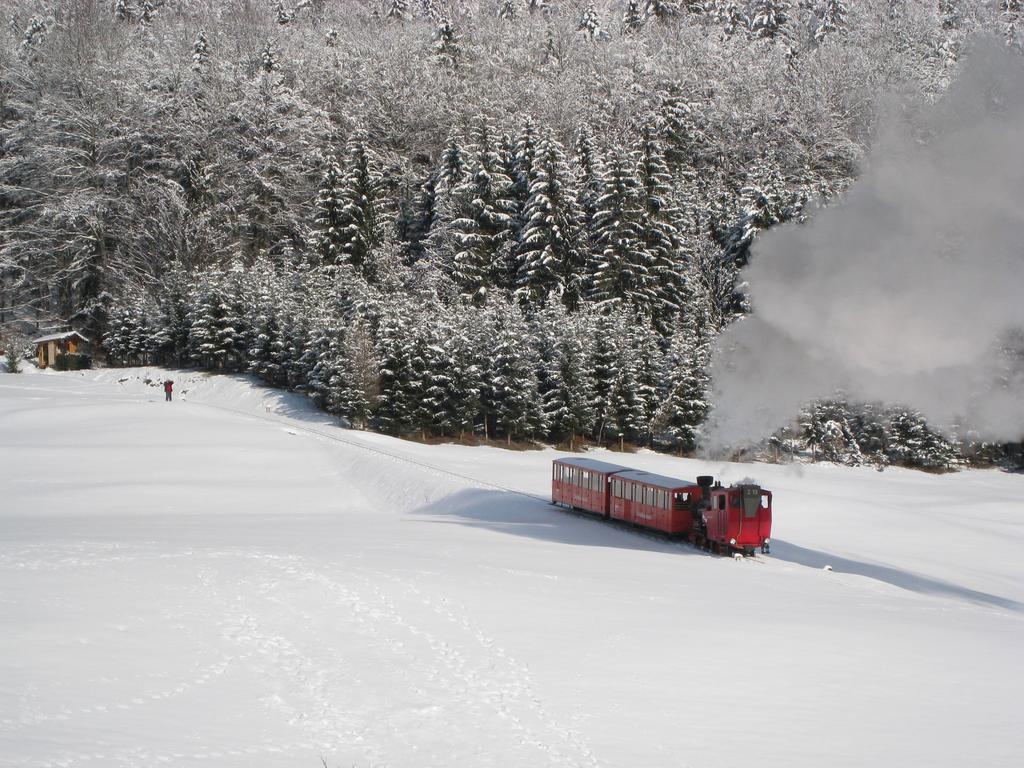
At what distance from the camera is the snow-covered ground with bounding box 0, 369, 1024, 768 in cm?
1259

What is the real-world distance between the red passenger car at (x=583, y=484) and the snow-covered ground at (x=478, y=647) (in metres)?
2.42

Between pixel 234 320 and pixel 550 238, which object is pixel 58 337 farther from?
pixel 550 238

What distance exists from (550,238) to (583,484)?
39.6 m

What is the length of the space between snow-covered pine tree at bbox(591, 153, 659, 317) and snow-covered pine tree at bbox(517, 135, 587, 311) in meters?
2.13

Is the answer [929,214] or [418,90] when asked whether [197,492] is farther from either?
[418,90]

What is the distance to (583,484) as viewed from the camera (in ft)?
120

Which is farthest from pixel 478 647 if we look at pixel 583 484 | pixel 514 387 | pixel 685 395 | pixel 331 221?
pixel 331 221

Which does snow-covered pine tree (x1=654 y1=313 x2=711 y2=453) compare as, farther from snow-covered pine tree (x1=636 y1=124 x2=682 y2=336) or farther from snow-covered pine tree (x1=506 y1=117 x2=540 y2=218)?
snow-covered pine tree (x1=506 y1=117 x2=540 y2=218)

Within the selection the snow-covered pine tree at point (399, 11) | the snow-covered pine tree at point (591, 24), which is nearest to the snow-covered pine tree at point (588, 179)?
the snow-covered pine tree at point (591, 24)

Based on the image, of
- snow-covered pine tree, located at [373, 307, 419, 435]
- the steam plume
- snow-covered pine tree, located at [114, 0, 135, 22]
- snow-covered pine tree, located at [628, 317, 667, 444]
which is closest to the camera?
the steam plume

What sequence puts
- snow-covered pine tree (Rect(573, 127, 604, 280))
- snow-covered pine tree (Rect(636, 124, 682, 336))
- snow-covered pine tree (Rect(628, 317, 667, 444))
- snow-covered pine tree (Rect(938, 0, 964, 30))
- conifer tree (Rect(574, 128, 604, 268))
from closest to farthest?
snow-covered pine tree (Rect(628, 317, 667, 444))
snow-covered pine tree (Rect(636, 124, 682, 336))
snow-covered pine tree (Rect(573, 127, 604, 280))
conifer tree (Rect(574, 128, 604, 268))
snow-covered pine tree (Rect(938, 0, 964, 30))

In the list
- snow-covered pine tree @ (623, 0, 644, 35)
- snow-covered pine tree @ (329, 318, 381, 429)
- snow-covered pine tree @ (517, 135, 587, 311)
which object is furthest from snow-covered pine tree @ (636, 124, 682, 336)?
snow-covered pine tree @ (623, 0, 644, 35)

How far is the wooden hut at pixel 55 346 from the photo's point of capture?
3049 inches

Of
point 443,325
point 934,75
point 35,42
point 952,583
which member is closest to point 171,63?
point 35,42
